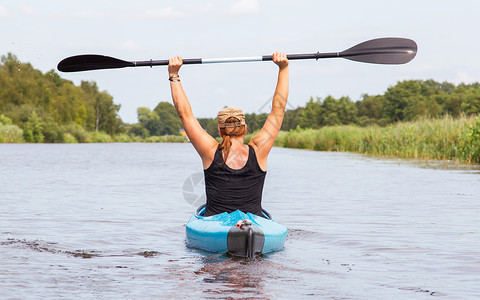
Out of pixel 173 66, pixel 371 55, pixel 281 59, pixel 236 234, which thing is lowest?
pixel 236 234

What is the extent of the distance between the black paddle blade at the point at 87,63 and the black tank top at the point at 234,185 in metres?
2.54

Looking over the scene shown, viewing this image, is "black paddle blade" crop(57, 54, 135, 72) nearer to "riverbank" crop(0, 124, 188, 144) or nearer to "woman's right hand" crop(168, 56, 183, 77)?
"woman's right hand" crop(168, 56, 183, 77)

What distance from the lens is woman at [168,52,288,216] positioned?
5.95 meters

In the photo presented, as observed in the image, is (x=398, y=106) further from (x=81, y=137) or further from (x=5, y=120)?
(x=5, y=120)

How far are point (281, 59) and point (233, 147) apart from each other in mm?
1103

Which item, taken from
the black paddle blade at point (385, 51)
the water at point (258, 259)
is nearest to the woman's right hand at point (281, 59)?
the black paddle blade at point (385, 51)

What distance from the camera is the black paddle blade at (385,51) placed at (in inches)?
315

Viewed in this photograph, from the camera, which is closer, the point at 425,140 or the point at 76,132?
the point at 425,140

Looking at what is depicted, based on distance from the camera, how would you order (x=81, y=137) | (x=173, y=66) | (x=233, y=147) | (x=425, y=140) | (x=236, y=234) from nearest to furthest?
(x=236, y=234) → (x=233, y=147) → (x=173, y=66) → (x=425, y=140) → (x=81, y=137)

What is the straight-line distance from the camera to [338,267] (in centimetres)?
612

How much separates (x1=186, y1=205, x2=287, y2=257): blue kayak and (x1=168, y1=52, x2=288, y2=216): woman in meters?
0.23

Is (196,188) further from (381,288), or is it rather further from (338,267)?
(381,288)

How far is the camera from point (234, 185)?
6.09 m

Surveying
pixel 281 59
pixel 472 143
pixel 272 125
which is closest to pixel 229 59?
pixel 281 59
